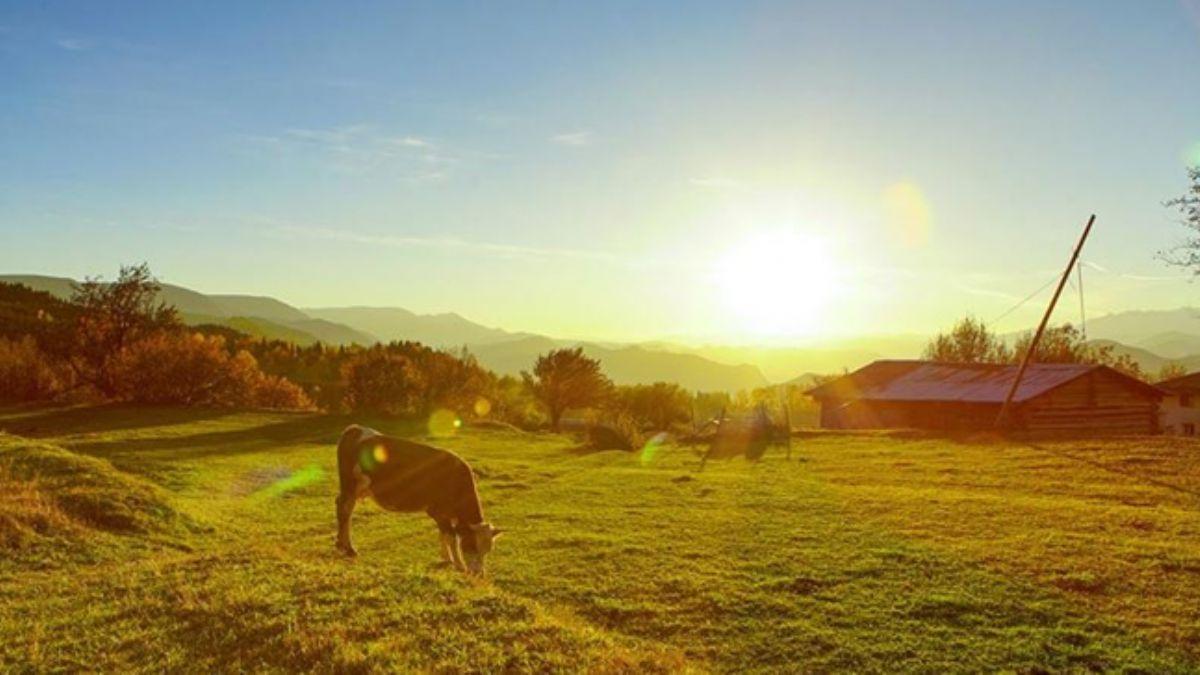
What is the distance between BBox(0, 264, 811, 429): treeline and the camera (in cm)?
4250

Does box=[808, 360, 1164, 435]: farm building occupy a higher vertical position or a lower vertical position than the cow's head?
higher

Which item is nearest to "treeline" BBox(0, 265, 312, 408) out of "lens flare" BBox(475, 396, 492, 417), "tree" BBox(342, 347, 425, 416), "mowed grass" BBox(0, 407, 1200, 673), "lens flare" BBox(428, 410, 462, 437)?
"tree" BBox(342, 347, 425, 416)

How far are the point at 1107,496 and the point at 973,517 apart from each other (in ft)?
20.2

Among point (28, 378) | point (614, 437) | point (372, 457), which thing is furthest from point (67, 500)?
point (28, 378)

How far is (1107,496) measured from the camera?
2083cm

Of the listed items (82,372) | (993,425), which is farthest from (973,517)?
(82,372)

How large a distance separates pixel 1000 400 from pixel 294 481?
Answer: 37288 mm

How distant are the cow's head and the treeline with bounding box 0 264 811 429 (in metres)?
27.7

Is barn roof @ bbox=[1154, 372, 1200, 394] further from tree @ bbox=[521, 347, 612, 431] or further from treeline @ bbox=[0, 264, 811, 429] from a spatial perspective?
tree @ bbox=[521, 347, 612, 431]

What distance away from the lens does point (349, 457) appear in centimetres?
1372

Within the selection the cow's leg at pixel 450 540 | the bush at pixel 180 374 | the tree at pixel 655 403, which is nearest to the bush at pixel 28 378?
the bush at pixel 180 374

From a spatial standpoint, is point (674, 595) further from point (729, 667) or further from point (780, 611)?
point (729, 667)

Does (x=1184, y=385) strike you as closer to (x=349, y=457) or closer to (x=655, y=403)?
(x=655, y=403)

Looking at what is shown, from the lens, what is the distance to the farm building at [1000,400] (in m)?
42.7
